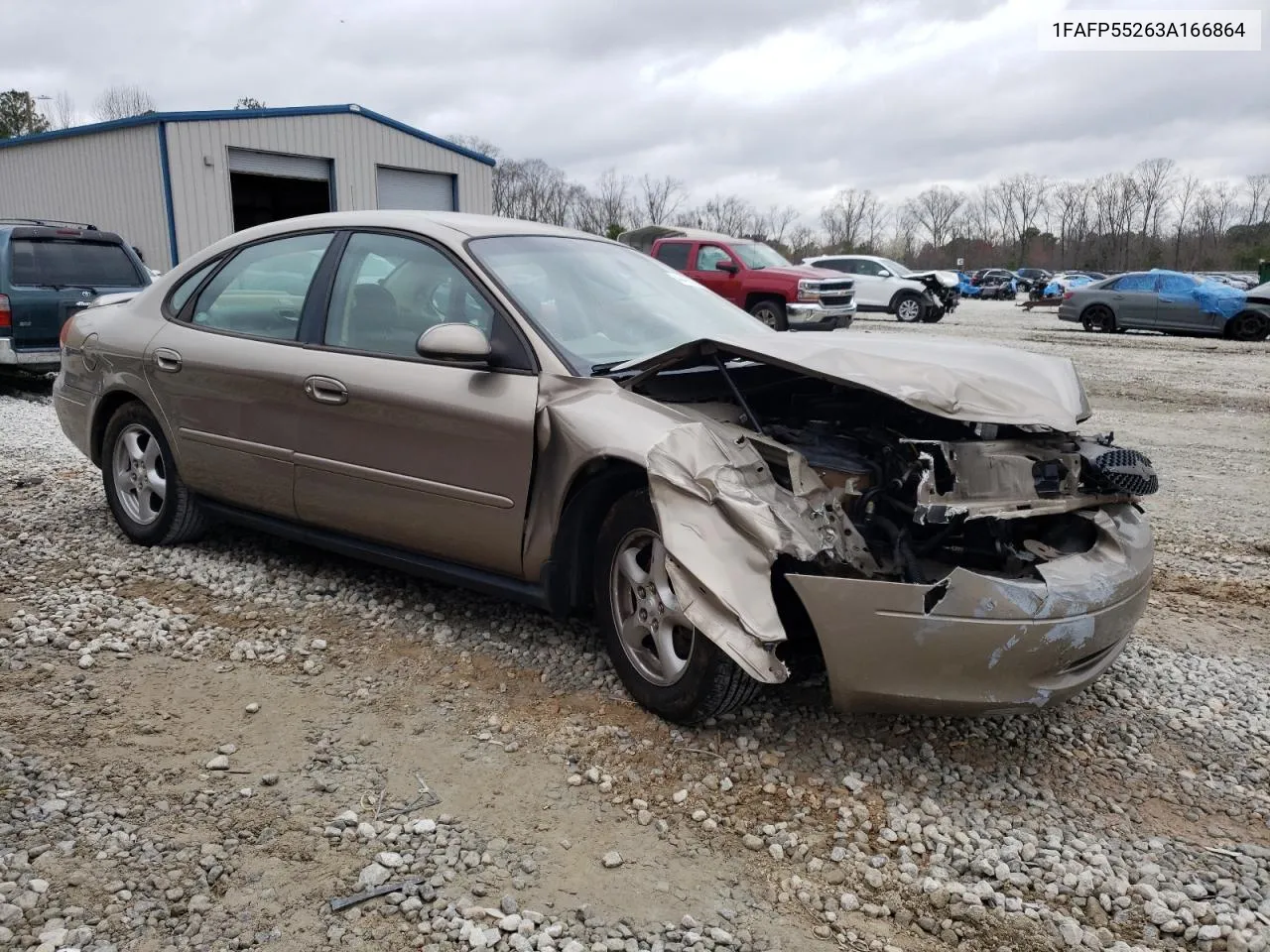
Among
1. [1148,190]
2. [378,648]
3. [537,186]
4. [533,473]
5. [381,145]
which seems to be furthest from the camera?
[1148,190]

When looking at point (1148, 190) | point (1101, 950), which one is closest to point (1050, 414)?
point (1101, 950)

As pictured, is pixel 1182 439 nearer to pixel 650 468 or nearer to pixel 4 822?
pixel 650 468

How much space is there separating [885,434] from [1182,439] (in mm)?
6489

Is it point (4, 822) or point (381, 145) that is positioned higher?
point (381, 145)

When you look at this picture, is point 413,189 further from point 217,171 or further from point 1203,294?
point 1203,294

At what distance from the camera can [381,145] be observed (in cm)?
2159

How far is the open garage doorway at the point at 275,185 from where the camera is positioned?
20109 millimetres

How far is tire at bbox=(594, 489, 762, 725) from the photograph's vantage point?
3090 millimetres

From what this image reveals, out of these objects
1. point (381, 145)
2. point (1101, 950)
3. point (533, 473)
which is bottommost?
point (1101, 950)

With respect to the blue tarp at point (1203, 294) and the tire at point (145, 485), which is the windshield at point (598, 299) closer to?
the tire at point (145, 485)

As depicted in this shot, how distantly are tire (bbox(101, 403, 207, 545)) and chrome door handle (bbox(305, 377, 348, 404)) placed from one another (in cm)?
115

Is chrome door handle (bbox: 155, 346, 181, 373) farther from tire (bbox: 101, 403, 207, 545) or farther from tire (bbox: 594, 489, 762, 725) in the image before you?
tire (bbox: 594, 489, 762, 725)

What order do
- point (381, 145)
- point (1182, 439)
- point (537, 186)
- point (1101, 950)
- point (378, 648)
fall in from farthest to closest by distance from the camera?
point (537, 186) → point (381, 145) → point (1182, 439) → point (378, 648) → point (1101, 950)

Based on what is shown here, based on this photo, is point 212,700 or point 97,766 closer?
point 97,766
